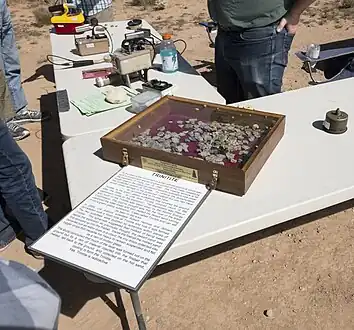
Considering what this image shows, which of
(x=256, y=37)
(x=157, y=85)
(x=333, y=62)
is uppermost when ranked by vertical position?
(x=256, y=37)

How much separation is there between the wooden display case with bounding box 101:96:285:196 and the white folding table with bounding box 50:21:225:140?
9.4 inches

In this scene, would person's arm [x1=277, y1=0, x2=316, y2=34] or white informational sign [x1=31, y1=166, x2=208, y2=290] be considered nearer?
white informational sign [x1=31, y1=166, x2=208, y2=290]

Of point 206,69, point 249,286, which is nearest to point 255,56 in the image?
point 249,286

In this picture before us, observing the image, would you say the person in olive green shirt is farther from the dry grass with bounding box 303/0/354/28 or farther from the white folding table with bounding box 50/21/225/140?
the dry grass with bounding box 303/0/354/28

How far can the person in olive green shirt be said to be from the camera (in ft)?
5.53

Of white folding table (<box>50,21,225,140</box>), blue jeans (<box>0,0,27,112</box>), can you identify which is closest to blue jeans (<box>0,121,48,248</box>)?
white folding table (<box>50,21,225,140</box>)

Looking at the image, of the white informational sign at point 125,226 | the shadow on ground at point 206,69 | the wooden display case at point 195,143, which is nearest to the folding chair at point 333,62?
the shadow on ground at point 206,69

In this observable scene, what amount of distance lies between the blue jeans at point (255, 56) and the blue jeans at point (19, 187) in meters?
0.95

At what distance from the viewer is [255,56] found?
1770 millimetres

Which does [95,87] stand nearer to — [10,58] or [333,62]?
[10,58]

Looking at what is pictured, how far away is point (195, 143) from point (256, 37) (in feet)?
2.13

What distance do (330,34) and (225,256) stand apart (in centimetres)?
363

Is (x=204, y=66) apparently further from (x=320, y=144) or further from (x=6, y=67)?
(x=320, y=144)

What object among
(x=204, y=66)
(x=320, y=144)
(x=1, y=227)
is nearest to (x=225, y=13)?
(x=320, y=144)
